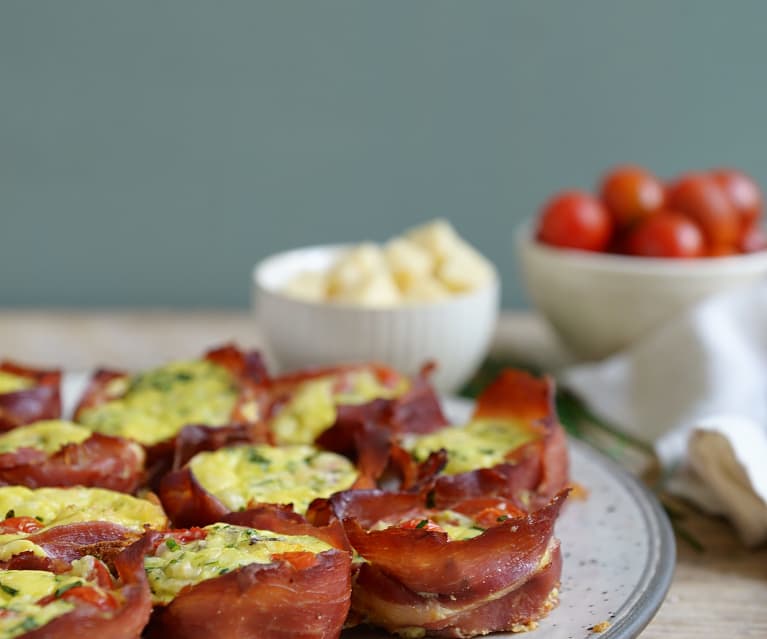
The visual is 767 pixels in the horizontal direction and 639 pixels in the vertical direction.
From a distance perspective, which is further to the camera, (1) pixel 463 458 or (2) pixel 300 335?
(2) pixel 300 335

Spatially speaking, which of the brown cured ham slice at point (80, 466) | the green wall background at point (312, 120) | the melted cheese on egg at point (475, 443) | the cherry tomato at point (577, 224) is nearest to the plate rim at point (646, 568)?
the melted cheese on egg at point (475, 443)

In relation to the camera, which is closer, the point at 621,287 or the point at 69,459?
the point at 69,459

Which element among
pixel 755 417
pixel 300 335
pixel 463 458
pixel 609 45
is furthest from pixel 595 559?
pixel 609 45

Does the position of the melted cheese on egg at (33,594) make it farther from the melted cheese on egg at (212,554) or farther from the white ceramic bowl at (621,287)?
the white ceramic bowl at (621,287)

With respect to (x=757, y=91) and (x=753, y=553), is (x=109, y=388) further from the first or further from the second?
(x=757, y=91)

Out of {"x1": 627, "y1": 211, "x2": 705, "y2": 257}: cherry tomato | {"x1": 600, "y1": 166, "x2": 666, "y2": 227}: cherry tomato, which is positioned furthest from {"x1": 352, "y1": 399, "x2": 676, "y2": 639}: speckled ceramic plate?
{"x1": 600, "y1": 166, "x2": 666, "y2": 227}: cherry tomato

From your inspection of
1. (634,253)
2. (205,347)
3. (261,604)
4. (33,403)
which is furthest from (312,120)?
(261,604)

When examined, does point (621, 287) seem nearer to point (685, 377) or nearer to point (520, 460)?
point (685, 377)
